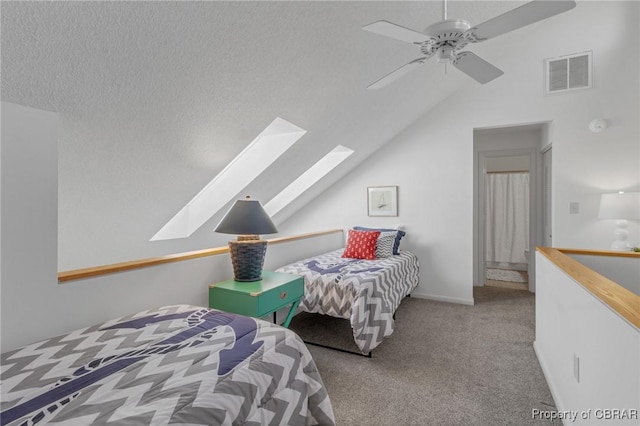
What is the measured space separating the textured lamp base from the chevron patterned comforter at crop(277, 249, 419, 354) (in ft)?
2.27

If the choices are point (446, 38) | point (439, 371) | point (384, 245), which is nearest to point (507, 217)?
point (384, 245)

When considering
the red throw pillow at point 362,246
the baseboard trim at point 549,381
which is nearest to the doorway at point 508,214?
the red throw pillow at point 362,246

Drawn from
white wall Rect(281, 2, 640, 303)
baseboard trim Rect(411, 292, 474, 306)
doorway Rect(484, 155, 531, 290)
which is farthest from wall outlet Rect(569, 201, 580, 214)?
doorway Rect(484, 155, 531, 290)

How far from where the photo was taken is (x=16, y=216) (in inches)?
52.3

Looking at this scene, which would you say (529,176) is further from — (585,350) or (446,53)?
→ (585,350)

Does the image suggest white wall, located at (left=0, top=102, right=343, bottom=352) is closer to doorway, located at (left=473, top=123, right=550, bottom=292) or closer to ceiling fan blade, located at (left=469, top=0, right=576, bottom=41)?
ceiling fan blade, located at (left=469, top=0, right=576, bottom=41)

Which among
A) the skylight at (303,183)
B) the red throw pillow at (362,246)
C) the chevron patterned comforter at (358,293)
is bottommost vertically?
the chevron patterned comforter at (358,293)

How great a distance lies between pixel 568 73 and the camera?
3.43 meters

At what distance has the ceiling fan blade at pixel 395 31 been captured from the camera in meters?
1.48

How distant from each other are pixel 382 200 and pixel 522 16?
3060 mm

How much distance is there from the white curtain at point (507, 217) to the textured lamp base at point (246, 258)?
4.76 m

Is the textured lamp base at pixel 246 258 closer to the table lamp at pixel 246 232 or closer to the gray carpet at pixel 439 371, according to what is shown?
the table lamp at pixel 246 232

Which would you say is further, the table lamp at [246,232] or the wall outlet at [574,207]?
the wall outlet at [574,207]

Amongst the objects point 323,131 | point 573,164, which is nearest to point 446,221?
point 573,164
